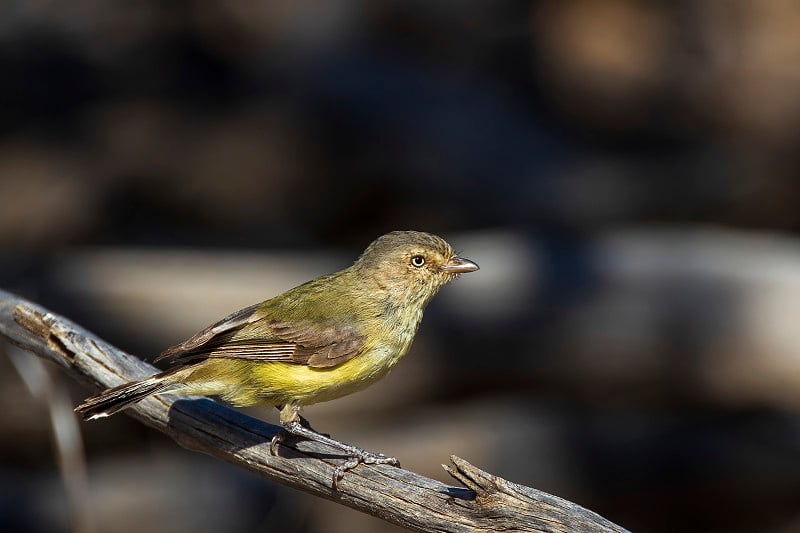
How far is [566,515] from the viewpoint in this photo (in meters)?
3.49

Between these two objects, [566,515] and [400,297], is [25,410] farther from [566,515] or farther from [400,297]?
[566,515]

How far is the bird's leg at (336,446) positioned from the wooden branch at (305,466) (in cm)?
3

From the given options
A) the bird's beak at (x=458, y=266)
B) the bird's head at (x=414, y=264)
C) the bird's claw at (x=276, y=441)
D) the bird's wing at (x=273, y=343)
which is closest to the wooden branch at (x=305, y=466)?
the bird's claw at (x=276, y=441)

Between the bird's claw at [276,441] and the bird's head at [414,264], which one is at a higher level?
the bird's head at [414,264]

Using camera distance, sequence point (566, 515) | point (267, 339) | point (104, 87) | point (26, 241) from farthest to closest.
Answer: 1. point (104, 87)
2. point (26, 241)
3. point (267, 339)
4. point (566, 515)

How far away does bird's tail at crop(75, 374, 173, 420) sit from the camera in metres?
4.00

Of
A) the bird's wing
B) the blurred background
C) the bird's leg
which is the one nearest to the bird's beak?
the bird's wing

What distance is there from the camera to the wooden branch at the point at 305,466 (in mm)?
Answer: 3525

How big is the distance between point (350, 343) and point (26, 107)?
20.2ft

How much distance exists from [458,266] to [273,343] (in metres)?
1.01

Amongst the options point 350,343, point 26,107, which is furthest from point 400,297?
point 26,107

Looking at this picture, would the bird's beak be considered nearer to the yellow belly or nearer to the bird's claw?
the yellow belly

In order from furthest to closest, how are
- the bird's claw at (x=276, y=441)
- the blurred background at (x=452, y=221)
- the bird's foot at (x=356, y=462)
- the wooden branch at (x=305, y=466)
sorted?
1. the blurred background at (x=452, y=221)
2. the bird's claw at (x=276, y=441)
3. the bird's foot at (x=356, y=462)
4. the wooden branch at (x=305, y=466)

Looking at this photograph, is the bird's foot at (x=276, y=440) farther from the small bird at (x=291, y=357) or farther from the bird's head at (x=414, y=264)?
the bird's head at (x=414, y=264)
